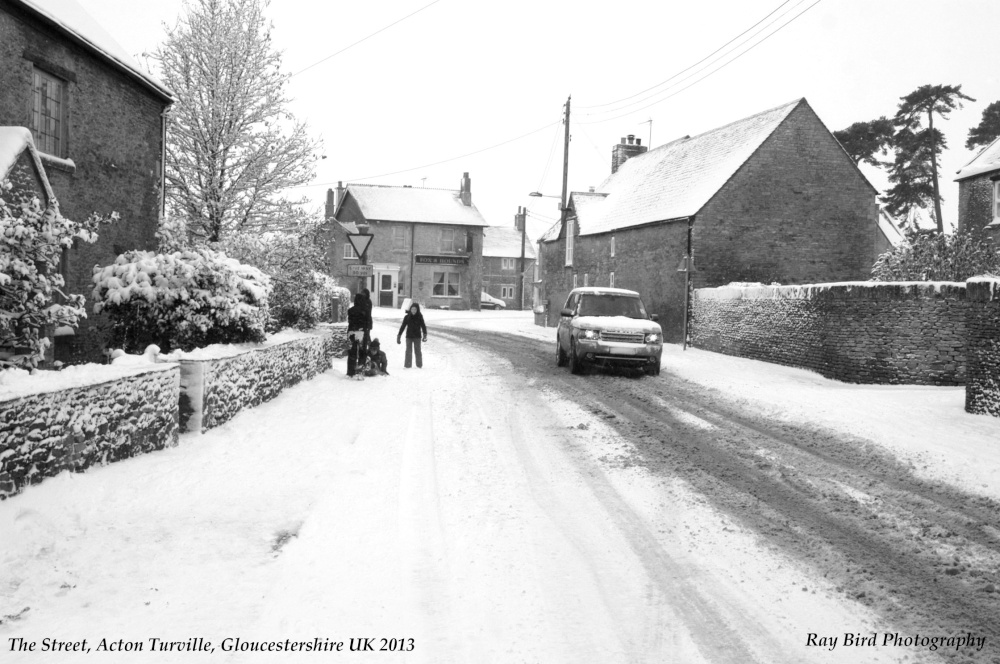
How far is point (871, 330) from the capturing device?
51.4ft

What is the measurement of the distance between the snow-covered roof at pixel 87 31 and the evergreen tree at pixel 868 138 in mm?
38025

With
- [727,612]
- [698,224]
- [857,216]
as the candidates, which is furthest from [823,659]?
[857,216]

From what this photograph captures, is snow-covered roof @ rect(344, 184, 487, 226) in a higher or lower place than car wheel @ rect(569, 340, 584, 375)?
higher

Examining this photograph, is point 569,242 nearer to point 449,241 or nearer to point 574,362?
point 449,241

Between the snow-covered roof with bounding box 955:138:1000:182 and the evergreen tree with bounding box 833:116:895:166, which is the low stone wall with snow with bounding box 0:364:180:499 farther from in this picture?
the evergreen tree with bounding box 833:116:895:166

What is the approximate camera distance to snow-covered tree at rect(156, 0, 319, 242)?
63.3 ft

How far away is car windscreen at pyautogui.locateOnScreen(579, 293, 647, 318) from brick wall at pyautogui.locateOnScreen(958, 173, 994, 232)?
18.4 metres

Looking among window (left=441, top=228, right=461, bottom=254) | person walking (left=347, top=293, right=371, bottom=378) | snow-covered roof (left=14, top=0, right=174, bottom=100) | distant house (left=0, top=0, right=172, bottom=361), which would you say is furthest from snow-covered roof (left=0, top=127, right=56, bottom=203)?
window (left=441, top=228, right=461, bottom=254)

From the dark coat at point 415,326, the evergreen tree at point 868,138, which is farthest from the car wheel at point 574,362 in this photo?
the evergreen tree at point 868,138

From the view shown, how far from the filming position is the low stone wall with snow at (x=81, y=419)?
5.38 m

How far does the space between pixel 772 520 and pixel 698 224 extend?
69.5 feet

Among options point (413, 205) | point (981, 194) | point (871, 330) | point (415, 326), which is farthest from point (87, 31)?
point (413, 205)

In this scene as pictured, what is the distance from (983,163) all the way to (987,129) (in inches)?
569

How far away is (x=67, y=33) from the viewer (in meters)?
12.6
